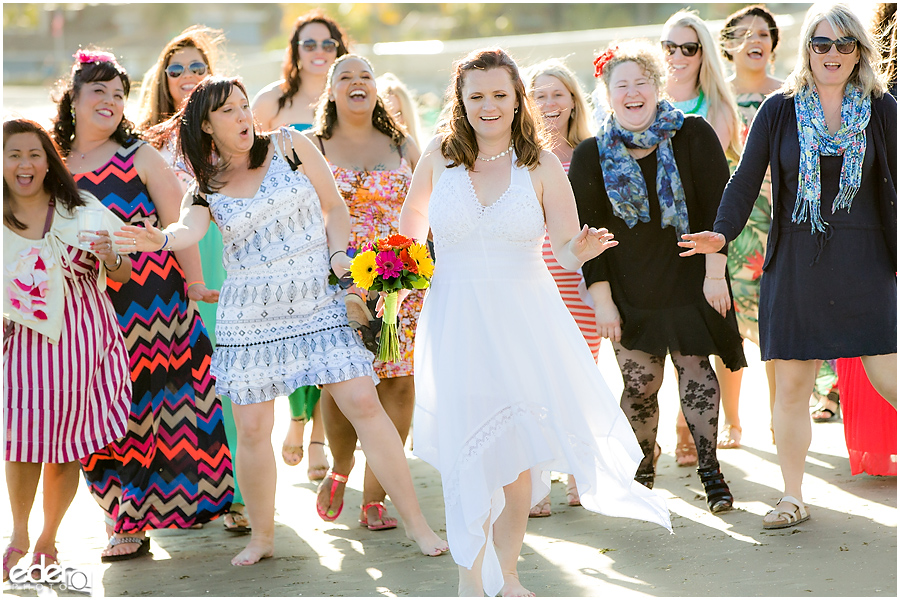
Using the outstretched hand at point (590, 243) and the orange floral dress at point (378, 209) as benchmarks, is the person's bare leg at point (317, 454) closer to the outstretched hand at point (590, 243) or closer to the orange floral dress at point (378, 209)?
the orange floral dress at point (378, 209)

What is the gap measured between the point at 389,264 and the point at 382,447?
90 cm

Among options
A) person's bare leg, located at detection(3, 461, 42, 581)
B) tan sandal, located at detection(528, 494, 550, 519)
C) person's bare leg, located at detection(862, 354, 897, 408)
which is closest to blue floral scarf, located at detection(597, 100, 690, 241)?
person's bare leg, located at detection(862, 354, 897, 408)

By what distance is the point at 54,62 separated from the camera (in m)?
48.9

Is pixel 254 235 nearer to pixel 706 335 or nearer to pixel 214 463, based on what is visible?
pixel 214 463

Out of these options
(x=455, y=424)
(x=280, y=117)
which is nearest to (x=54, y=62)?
(x=280, y=117)

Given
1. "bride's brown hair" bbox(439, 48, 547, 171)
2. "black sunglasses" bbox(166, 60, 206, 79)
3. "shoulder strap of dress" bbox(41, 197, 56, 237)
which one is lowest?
"shoulder strap of dress" bbox(41, 197, 56, 237)

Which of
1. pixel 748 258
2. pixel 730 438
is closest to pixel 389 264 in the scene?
pixel 730 438

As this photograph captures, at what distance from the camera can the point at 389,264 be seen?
3957 millimetres

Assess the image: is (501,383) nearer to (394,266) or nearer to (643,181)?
(394,266)

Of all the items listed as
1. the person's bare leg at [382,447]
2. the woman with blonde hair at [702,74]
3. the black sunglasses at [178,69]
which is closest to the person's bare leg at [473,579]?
the person's bare leg at [382,447]

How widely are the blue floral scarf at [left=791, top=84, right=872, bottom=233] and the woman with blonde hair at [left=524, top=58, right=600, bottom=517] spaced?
1.28 meters

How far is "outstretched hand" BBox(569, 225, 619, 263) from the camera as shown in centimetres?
378

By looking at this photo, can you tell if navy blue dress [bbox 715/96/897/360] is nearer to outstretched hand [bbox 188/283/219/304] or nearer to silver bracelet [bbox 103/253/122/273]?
outstretched hand [bbox 188/283/219/304]

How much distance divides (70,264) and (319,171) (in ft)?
3.71
